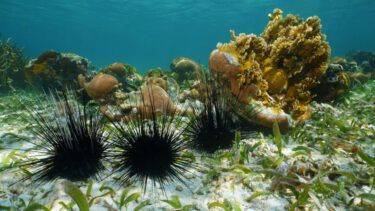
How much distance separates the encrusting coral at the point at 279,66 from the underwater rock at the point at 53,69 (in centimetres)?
662

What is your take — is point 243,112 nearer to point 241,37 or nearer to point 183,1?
point 241,37

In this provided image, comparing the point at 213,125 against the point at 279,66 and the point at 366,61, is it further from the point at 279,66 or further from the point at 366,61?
the point at 366,61

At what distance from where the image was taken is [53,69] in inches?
316

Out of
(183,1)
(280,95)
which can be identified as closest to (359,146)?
(280,95)

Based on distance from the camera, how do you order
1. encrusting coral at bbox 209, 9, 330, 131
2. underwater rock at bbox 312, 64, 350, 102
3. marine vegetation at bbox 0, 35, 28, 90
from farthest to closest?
marine vegetation at bbox 0, 35, 28, 90, underwater rock at bbox 312, 64, 350, 102, encrusting coral at bbox 209, 9, 330, 131

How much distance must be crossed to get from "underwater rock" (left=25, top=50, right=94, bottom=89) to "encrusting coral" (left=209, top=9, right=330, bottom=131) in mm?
6622

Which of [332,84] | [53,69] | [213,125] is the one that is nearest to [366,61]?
[332,84]

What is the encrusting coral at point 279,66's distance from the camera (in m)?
3.58

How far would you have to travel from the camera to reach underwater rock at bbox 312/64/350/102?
4328mm

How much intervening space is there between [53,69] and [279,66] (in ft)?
28.1

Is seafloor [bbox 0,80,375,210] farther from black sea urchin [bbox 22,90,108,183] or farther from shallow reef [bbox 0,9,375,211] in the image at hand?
black sea urchin [bbox 22,90,108,183]

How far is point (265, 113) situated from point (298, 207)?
1.64 meters

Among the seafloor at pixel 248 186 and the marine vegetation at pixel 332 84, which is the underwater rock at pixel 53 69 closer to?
the seafloor at pixel 248 186

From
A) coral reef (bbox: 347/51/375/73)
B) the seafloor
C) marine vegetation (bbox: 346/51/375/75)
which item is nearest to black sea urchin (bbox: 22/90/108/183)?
the seafloor
